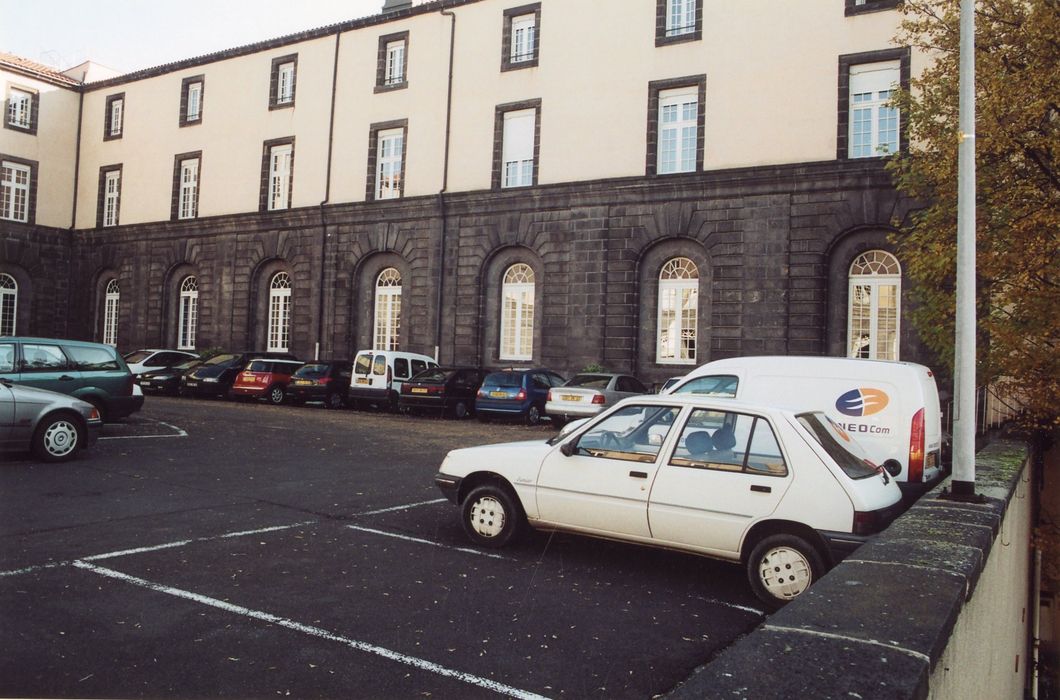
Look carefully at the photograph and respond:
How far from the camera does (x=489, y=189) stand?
29188 millimetres

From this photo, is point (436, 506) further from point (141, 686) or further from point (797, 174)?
point (797, 174)

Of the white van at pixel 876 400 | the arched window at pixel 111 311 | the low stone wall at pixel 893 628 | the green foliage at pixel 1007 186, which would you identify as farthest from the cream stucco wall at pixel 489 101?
the low stone wall at pixel 893 628

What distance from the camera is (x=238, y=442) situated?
1507cm

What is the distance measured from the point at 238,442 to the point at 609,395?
9.40m

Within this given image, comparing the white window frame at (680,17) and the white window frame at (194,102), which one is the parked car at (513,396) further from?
the white window frame at (194,102)

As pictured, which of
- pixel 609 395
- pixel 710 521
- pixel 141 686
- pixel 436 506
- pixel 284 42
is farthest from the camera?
pixel 284 42

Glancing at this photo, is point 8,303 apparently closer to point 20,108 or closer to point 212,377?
point 20,108

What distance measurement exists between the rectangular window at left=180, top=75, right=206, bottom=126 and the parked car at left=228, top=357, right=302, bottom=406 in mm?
15783

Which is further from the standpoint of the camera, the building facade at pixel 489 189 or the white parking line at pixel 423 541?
the building facade at pixel 489 189

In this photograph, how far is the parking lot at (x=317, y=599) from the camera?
4379 mm

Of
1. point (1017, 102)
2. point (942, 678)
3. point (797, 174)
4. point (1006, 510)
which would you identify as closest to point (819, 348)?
point (797, 174)

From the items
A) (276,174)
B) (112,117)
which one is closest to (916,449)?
(276,174)

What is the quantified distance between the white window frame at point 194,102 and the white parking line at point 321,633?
116 feet

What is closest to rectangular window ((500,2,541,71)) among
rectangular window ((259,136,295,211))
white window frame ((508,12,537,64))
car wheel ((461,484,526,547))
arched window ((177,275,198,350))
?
white window frame ((508,12,537,64))
